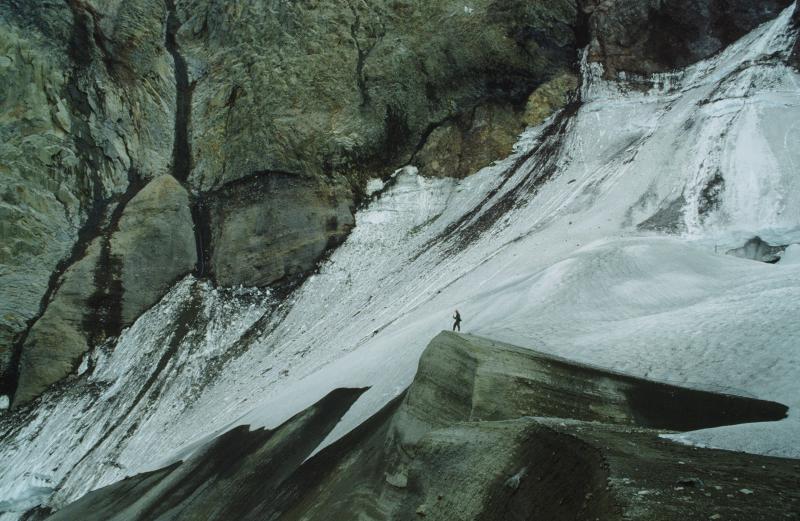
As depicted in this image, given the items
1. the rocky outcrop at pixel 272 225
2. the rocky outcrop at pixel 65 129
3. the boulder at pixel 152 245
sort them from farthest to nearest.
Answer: the rocky outcrop at pixel 272 225 → the boulder at pixel 152 245 → the rocky outcrop at pixel 65 129

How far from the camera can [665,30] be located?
35.6 metres

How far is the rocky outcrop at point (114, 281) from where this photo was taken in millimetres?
27375

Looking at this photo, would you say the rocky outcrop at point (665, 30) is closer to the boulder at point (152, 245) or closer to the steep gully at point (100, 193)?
the steep gully at point (100, 193)

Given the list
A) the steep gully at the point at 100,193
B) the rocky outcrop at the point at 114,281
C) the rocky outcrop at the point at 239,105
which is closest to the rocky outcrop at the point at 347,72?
the rocky outcrop at the point at 239,105

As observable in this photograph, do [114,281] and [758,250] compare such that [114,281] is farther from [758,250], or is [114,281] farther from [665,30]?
[665,30]

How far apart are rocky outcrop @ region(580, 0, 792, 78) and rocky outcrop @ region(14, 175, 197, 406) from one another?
2824cm

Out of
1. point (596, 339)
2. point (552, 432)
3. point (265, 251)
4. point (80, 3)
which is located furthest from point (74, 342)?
point (552, 432)

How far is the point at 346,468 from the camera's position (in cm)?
959

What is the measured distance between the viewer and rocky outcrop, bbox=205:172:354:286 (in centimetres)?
3127

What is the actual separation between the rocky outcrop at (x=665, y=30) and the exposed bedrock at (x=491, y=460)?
3112 centimetres

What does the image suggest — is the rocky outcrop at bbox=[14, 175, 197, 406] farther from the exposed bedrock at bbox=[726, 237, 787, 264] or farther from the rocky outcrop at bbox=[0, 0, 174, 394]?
the exposed bedrock at bbox=[726, 237, 787, 264]

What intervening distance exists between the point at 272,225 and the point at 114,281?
8720 mm

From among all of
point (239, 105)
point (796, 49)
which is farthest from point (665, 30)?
point (239, 105)

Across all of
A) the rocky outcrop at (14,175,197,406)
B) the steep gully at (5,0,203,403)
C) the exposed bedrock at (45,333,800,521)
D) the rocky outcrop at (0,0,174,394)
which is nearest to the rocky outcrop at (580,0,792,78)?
the steep gully at (5,0,203,403)
